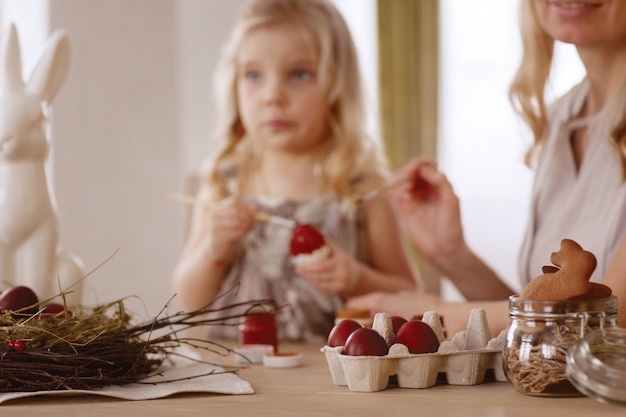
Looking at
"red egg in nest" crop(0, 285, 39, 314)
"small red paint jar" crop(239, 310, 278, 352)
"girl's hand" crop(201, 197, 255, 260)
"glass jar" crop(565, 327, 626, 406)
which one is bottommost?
"small red paint jar" crop(239, 310, 278, 352)

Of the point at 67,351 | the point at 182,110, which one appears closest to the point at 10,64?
the point at 67,351

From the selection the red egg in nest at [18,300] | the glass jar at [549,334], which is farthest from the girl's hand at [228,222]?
the glass jar at [549,334]

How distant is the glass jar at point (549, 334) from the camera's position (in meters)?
0.80

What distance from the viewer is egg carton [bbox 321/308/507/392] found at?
0.87 meters

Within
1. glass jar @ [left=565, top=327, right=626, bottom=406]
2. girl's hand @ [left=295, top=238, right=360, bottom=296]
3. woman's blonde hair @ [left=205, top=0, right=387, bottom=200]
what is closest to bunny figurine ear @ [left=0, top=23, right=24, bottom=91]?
girl's hand @ [left=295, top=238, right=360, bottom=296]

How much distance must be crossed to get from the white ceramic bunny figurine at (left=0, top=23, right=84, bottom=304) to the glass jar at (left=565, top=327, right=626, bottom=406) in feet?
2.21

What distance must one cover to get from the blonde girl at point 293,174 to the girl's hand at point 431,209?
232mm

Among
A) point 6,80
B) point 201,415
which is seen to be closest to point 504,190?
point 6,80

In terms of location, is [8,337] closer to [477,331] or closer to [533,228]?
[477,331]

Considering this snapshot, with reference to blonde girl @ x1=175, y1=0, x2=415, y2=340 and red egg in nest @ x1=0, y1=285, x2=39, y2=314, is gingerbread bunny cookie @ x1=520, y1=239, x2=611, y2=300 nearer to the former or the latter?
red egg in nest @ x1=0, y1=285, x2=39, y2=314

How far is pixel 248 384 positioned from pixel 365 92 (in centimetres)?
136

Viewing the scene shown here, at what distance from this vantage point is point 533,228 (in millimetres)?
1550

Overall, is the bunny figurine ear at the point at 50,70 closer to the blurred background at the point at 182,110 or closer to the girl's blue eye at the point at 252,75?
the girl's blue eye at the point at 252,75

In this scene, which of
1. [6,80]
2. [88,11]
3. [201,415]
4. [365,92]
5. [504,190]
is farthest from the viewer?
[504,190]
